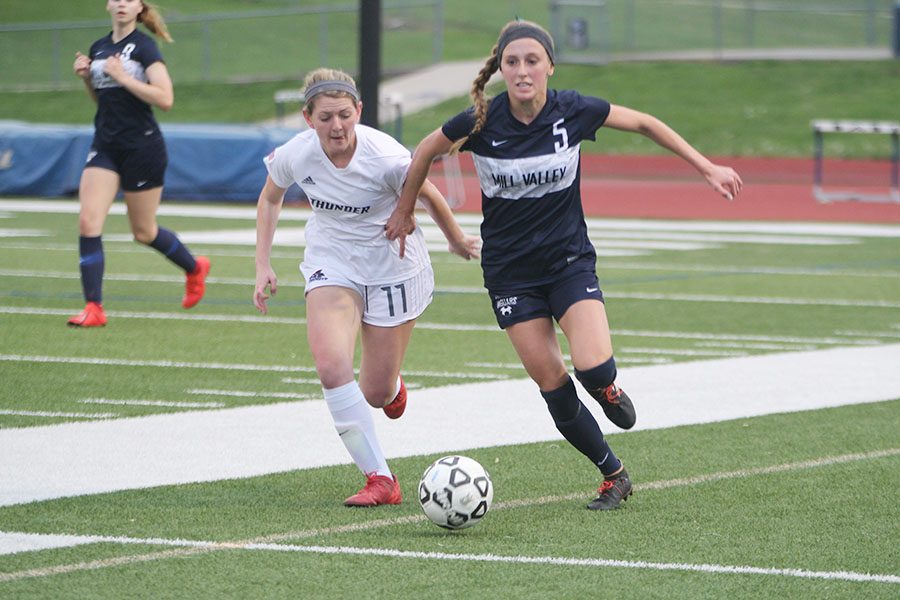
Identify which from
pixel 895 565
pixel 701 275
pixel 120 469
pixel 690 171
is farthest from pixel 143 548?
pixel 690 171

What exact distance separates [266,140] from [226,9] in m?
33.2

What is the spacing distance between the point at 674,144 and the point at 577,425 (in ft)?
3.90

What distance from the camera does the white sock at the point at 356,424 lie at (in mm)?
6742

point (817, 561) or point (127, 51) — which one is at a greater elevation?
point (127, 51)

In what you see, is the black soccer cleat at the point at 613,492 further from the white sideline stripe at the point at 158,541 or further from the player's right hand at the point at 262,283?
the player's right hand at the point at 262,283

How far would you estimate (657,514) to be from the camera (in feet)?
21.4

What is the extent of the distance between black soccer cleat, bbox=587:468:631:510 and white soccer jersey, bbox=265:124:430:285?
127cm

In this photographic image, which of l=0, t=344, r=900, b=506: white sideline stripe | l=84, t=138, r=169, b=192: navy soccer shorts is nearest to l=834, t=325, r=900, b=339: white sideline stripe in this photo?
l=0, t=344, r=900, b=506: white sideline stripe

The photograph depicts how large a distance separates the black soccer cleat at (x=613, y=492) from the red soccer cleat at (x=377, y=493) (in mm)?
779

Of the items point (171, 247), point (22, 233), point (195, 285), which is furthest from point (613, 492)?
point (22, 233)

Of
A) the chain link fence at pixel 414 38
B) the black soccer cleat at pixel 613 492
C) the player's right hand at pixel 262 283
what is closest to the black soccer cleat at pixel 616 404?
the black soccer cleat at pixel 613 492

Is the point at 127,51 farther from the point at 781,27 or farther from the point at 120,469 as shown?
the point at 781,27

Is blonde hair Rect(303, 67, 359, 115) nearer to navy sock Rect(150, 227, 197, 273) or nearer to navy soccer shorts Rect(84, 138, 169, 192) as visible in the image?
navy soccer shorts Rect(84, 138, 169, 192)

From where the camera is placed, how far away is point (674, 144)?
6.70 meters
